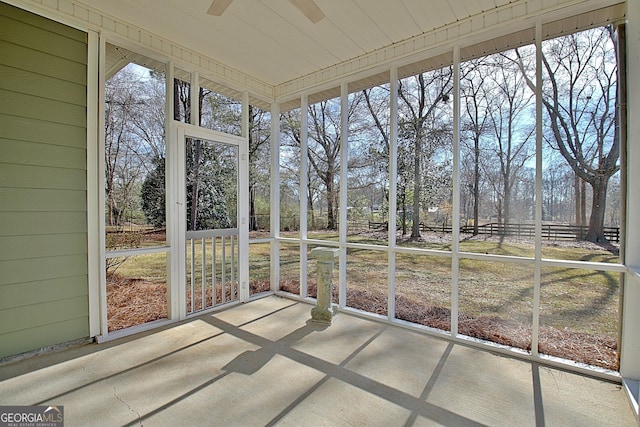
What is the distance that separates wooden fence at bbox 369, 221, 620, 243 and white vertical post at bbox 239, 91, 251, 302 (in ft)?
7.94

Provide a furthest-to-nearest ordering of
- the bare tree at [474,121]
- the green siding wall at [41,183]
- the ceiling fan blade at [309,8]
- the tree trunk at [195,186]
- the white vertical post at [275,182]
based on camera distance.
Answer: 1. the white vertical post at [275,182]
2. the tree trunk at [195,186]
3. the bare tree at [474,121]
4. the green siding wall at [41,183]
5. the ceiling fan blade at [309,8]

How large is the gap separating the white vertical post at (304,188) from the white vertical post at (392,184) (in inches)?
48.5

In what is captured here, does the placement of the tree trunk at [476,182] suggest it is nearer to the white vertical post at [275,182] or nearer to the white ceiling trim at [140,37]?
the white vertical post at [275,182]

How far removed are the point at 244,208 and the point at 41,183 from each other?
1.99 metres

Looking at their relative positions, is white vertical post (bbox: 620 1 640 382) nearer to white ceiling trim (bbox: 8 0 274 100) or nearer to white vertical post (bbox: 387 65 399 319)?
white vertical post (bbox: 387 65 399 319)

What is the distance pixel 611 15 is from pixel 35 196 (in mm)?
4782

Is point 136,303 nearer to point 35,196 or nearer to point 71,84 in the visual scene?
point 35,196

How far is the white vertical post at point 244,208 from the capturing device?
3.91 meters

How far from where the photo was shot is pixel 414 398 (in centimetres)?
198

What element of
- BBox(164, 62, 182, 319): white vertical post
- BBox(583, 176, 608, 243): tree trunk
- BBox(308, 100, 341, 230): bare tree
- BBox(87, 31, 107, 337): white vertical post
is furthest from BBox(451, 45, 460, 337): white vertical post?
BBox(87, 31, 107, 337): white vertical post

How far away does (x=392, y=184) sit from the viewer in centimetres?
331

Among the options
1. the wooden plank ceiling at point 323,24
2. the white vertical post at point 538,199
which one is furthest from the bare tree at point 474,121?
the white vertical post at point 538,199

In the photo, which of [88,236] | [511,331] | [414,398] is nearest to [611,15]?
[511,331]

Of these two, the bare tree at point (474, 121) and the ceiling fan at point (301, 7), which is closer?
the ceiling fan at point (301, 7)
